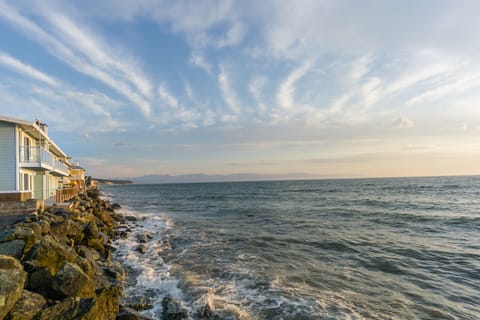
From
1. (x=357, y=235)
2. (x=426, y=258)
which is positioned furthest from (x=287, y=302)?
(x=357, y=235)

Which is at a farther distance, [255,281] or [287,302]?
[255,281]

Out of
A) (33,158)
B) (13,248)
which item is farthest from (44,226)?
(33,158)

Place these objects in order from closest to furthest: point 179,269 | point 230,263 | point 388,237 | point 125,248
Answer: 1. point 179,269
2. point 230,263
3. point 125,248
4. point 388,237

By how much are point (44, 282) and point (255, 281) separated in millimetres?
6552

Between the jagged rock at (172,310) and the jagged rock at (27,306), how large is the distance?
2.92 meters

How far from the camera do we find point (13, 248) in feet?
26.5

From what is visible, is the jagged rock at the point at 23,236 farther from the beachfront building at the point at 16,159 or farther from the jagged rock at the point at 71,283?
the beachfront building at the point at 16,159

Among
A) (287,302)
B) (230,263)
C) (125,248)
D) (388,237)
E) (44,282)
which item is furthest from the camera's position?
(388,237)

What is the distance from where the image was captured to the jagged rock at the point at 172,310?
739cm

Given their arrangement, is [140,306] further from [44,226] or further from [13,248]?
[44,226]

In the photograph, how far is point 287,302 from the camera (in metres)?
8.36

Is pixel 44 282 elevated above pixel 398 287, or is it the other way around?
pixel 44 282

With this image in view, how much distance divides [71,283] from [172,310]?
8.93 ft

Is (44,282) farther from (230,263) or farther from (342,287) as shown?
(342,287)
